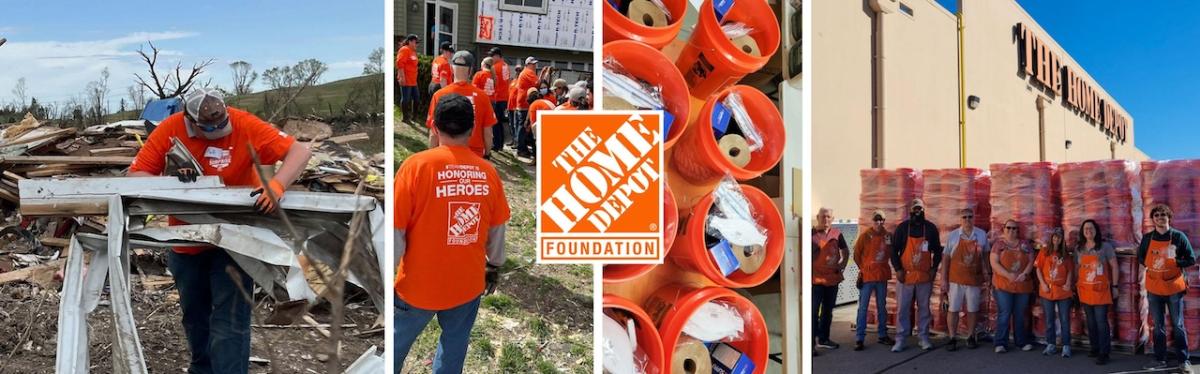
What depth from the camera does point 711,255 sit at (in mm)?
1943

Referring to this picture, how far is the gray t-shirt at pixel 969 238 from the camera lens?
4535mm

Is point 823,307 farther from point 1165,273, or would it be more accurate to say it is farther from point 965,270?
point 1165,273

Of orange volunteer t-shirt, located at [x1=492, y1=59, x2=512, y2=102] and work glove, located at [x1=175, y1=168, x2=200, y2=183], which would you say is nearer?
orange volunteer t-shirt, located at [x1=492, y1=59, x2=512, y2=102]

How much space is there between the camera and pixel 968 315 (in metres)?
4.64

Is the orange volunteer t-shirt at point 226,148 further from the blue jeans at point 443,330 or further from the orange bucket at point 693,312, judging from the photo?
the orange bucket at point 693,312

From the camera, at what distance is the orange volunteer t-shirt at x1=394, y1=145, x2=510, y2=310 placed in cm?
179

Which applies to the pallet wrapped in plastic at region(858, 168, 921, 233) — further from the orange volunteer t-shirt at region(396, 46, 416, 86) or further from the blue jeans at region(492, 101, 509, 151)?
the orange volunteer t-shirt at region(396, 46, 416, 86)

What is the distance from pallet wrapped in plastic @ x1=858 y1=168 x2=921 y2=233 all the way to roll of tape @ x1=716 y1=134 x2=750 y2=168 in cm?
229

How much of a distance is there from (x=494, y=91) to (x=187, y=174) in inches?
39.6

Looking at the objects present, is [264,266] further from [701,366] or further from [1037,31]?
[1037,31]

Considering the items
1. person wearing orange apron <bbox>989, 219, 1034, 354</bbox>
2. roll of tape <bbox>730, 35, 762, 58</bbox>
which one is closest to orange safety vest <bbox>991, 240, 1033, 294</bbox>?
person wearing orange apron <bbox>989, 219, 1034, 354</bbox>

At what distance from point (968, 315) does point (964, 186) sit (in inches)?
32.3

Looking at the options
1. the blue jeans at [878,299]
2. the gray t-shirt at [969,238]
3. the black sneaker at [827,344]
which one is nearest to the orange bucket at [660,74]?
the black sneaker at [827,344]

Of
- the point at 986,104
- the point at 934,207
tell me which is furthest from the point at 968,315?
the point at 986,104
